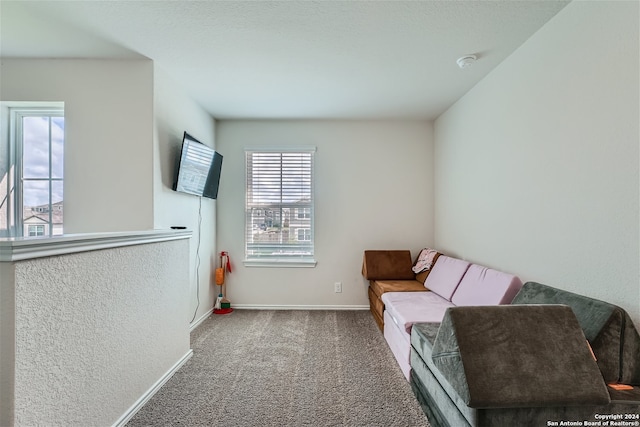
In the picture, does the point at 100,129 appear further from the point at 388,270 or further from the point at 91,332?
the point at 388,270

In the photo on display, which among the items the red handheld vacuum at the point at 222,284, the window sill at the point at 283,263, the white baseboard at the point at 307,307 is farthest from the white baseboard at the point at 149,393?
the window sill at the point at 283,263

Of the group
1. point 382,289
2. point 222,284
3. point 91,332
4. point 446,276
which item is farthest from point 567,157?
point 222,284

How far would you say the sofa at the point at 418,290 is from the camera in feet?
A: 6.84

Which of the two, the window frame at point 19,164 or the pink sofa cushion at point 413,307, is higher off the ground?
the window frame at point 19,164

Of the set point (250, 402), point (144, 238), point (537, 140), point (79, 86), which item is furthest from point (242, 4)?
point (250, 402)

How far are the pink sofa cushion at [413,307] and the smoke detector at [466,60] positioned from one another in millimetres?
2034

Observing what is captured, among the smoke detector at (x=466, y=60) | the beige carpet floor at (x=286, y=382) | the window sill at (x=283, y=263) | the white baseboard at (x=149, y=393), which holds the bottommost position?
the beige carpet floor at (x=286, y=382)

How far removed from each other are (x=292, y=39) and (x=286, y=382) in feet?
8.45

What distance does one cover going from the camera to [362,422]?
167 cm

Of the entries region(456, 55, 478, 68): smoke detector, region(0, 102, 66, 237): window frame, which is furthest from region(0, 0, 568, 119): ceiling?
region(0, 102, 66, 237): window frame

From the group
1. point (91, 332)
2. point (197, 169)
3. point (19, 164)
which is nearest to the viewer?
point (91, 332)

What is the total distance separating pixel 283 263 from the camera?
3.76 metres

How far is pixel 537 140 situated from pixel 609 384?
4.89 feet

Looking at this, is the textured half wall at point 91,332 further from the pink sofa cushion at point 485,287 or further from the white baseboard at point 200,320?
the pink sofa cushion at point 485,287
